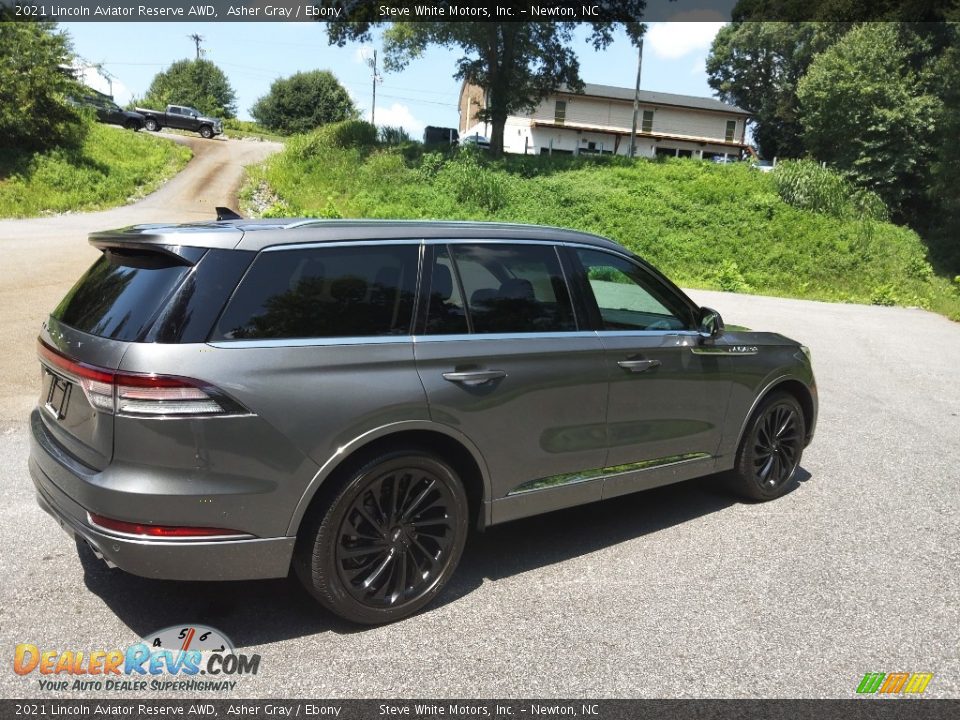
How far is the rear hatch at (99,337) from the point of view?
296cm

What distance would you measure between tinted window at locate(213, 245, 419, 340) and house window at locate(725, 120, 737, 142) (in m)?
64.7

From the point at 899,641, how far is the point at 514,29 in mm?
31900

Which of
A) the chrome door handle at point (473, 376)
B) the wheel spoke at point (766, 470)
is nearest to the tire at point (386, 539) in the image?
the chrome door handle at point (473, 376)

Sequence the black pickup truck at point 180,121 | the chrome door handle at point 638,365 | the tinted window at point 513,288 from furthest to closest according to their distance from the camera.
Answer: the black pickup truck at point 180,121
the chrome door handle at point 638,365
the tinted window at point 513,288

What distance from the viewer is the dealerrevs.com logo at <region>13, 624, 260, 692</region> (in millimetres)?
2941

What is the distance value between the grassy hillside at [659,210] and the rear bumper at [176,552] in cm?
1865

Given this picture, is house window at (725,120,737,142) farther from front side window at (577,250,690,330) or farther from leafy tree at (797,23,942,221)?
front side window at (577,250,690,330)

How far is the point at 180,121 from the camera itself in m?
39.3

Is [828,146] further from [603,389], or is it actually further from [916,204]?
[603,389]

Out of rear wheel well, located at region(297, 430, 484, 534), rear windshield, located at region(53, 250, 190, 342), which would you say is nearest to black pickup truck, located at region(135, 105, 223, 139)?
rear windshield, located at region(53, 250, 190, 342)

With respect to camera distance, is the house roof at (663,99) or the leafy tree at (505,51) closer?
the leafy tree at (505,51)

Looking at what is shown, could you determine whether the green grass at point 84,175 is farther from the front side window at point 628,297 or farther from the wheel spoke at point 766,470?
the wheel spoke at point 766,470

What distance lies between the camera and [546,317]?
4016 millimetres

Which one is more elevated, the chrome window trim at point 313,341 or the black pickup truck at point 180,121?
the black pickup truck at point 180,121
